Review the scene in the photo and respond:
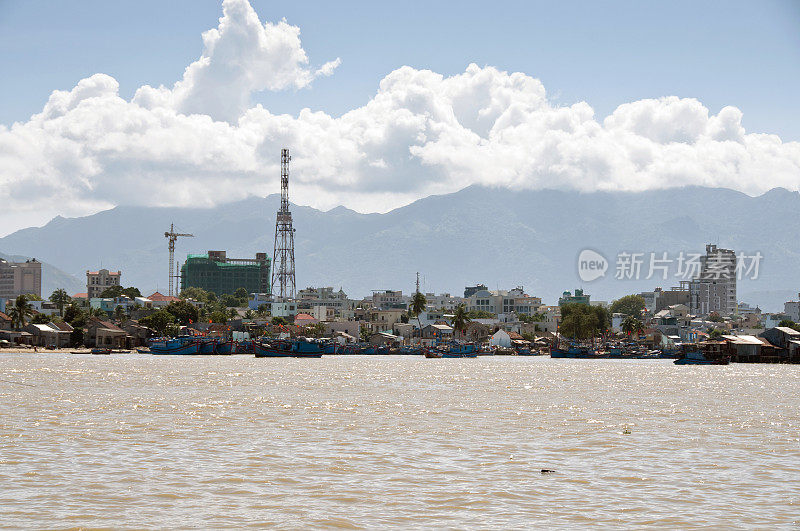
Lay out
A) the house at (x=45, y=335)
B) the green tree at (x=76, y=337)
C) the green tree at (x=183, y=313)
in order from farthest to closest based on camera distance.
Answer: the green tree at (x=183, y=313) → the green tree at (x=76, y=337) → the house at (x=45, y=335)

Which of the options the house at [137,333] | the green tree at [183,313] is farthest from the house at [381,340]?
the house at [137,333]

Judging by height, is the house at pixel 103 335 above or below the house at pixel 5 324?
below

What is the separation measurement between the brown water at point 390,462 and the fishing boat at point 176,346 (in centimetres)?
9985

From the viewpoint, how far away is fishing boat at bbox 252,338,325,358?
14688 cm

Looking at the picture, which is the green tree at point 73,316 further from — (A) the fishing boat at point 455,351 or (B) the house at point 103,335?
(A) the fishing boat at point 455,351

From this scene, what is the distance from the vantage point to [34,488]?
23.3 m

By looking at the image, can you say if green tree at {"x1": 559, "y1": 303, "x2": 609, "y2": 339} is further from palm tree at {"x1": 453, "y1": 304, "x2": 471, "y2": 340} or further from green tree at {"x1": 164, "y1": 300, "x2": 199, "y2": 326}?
green tree at {"x1": 164, "y1": 300, "x2": 199, "y2": 326}

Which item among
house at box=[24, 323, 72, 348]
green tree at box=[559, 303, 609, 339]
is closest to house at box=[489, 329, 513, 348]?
green tree at box=[559, 303, 609, 339]

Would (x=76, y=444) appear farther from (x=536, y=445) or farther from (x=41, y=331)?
(x=41, y=331)

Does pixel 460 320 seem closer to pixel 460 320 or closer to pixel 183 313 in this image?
pixel 460 320

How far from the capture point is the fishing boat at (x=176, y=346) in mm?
150125

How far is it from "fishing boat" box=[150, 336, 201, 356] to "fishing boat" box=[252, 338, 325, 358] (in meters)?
11.4

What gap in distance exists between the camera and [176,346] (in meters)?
150

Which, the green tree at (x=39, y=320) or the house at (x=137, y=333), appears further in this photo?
the green tree at (x=39, y=320)
